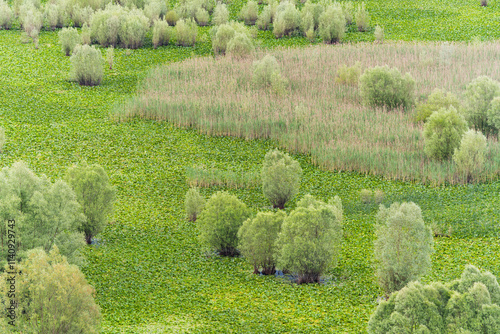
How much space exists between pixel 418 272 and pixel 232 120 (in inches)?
396

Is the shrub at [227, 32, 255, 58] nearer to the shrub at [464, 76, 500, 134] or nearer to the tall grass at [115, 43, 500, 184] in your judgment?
the tall grass at [115, 43, 500, 184]

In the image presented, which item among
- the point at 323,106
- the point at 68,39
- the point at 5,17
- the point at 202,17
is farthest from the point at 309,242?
the point at 5,17

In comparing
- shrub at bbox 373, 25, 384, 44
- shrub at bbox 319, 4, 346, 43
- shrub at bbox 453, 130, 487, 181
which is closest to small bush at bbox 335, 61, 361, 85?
shrub at bbox 319, 4, 346, 43

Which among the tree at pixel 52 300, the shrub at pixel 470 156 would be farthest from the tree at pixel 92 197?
the shrub at pixel 470 156

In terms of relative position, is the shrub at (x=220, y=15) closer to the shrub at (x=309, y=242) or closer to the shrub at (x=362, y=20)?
the shrub at (x=362, y=20)

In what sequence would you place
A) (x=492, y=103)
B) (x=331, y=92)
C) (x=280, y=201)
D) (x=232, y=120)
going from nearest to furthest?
(x=280, y=201) < (x=492, y=103) < (x=232, y=120) < (x=331, y=92)

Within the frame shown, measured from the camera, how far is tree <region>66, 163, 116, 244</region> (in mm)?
12016

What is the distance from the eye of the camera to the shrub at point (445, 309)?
712 centimetres

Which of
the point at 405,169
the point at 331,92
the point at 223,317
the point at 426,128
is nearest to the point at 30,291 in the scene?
the point at 223,317

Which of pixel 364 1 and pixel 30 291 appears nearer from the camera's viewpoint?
pixel 30 291

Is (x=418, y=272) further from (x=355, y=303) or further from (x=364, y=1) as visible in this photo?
(x=364, y=1)

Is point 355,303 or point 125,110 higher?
point 125,110

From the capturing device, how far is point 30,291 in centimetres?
817

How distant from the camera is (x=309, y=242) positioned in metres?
10.5
